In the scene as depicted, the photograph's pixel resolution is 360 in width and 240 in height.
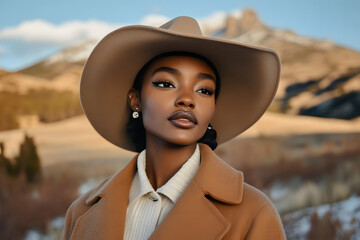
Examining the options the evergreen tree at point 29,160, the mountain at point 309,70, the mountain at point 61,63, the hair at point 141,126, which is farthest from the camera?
the mountain at point 61,63

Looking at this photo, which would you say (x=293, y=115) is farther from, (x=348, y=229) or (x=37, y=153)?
(x=37, y=153)

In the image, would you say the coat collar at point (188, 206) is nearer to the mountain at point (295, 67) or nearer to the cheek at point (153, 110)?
the cheek at point (153, 110)

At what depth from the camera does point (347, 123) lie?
459cm

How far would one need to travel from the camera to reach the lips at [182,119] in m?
1.49

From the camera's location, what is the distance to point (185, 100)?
58.4 inches

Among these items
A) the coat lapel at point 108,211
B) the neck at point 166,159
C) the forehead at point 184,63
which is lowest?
the coat lapel at point 108,211

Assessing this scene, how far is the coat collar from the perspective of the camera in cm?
136

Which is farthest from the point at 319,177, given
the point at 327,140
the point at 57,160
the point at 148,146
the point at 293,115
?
the point at 148,146

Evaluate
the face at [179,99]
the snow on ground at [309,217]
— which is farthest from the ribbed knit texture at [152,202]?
the snow on ground at [309,217]

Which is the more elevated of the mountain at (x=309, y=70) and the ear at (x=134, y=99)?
the ear at (x=134, y=99)

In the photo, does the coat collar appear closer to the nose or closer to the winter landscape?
the nose

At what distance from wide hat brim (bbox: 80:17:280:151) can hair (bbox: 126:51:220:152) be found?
0.02 m

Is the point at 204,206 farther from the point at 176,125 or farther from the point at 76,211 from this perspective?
the point at 76,211

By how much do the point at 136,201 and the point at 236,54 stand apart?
2.08 feet
